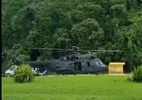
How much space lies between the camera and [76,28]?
3256 cm

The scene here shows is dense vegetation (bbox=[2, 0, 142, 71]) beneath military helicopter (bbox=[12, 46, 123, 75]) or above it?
above

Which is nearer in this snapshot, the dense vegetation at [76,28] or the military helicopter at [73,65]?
the military helicopter at [73,65]

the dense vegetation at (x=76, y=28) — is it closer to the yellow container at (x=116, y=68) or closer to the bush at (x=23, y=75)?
the yellow container at (x=116, y=68)

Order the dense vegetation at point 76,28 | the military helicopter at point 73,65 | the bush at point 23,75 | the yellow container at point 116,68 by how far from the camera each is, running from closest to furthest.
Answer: the bush at point 23,75 → the military helicopter at point 73,65 → the yellow container at point 116,68 → the dense vegetation at point 76,28

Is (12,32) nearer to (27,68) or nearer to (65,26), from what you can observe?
(65,26)

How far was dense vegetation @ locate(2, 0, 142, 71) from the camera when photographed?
32.1 meters

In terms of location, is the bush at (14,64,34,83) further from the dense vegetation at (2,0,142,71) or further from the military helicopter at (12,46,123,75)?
the dense vegetation at (2,0,142,71)

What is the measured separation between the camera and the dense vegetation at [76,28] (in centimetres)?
3212

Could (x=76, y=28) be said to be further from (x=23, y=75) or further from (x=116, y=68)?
(x=23, y=75)

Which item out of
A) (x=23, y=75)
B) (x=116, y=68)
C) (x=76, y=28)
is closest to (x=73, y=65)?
(x=116, y=68)

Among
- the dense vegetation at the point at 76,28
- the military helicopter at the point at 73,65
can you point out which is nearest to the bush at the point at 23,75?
the military helicopter at the point at 73,65

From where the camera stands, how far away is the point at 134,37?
3184cm

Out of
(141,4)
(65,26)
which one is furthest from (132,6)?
(65,26)

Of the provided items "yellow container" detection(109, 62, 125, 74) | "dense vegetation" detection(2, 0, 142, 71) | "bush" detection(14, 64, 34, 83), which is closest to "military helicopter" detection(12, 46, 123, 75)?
"yellow container" detection(109, 62, 125, 74)
